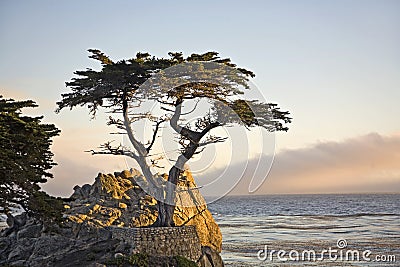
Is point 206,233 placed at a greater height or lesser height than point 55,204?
lesser

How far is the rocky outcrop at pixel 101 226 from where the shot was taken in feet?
73.4

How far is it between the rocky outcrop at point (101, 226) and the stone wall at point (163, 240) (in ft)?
0.44

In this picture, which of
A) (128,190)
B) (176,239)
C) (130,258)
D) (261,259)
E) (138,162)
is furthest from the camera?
(261,259)

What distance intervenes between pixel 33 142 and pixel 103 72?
22.7 feet

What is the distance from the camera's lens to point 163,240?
73.5ft

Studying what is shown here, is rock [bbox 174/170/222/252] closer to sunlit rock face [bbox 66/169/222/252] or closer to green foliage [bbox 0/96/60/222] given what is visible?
sunlit rock face [bbox 66/169/222/252]

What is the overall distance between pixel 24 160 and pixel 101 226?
26.7 ft

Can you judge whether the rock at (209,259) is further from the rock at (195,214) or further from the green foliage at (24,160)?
the green foliage at (24,160)

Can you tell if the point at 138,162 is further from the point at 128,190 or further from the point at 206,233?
the point at 206,233

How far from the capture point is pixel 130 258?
21000 millimetres

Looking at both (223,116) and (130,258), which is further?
(223,116)

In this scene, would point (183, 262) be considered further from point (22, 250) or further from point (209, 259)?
point (22, 250)

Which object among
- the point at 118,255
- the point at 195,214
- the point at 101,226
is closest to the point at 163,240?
the point at 118,255

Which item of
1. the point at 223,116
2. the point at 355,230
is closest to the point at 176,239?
the point at 223,116
